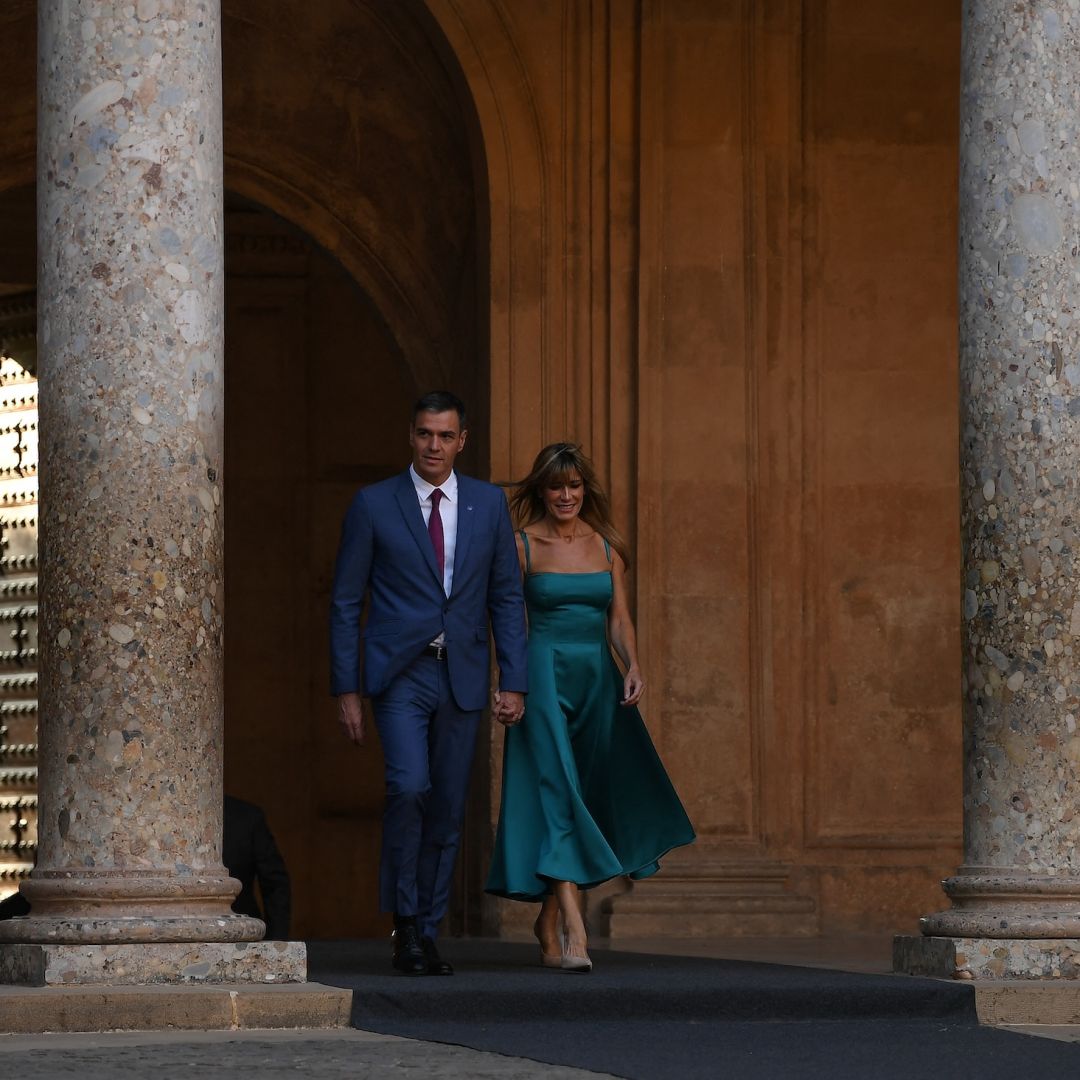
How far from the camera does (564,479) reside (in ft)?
30.9

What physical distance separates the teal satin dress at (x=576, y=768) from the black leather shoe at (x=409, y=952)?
561 mm

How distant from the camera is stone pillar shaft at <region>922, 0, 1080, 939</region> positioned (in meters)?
8.89

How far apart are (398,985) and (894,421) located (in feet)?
18.8

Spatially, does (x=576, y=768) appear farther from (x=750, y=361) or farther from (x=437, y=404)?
(x=750, y=361)

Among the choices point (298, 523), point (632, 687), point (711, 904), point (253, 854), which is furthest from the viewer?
point (298, 523)

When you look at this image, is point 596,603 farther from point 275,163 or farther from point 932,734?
point 275,163

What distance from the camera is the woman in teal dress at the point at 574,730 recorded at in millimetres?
9258

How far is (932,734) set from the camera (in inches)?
510

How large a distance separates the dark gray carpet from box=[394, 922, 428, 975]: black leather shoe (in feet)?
0.19

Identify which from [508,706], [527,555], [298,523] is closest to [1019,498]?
[527,555]

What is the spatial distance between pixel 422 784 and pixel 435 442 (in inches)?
45.4

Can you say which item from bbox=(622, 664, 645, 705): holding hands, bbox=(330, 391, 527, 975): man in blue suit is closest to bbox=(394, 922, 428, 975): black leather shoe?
bbox=(330, 391, 527, 975): man in blue suit

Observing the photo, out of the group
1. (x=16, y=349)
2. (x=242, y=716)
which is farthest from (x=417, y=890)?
(x=16, y=349)

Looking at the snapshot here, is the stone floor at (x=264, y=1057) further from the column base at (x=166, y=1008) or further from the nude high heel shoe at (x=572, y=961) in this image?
the nude high heel shoe at (x=572, y=961)
